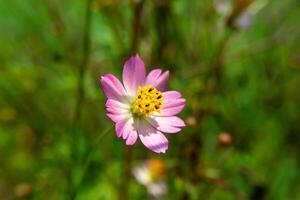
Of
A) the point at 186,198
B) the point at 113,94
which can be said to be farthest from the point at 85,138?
the point at 113,94

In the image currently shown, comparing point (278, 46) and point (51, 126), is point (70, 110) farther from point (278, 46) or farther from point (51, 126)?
point (278, 46)

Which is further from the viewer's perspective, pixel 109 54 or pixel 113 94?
pixel 109 54

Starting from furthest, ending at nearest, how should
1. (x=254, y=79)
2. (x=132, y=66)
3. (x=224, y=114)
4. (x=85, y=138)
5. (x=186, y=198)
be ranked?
(x=254, y=79)
(x=224, y=114)
(x=85, y=138)
(x=186, y=198)
(x=132, y=66)

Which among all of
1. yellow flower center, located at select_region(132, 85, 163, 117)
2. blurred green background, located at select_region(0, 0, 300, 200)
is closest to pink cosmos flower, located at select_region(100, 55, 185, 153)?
yellow flower center, located at select_region(132, 85, 163, 117)

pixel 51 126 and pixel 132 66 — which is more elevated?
pixel 51 126

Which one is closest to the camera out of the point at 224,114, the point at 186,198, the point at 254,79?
the point at 186,198

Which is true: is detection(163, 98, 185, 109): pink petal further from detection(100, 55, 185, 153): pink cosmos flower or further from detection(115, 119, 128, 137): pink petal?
detection(115, 119, 128, 137): pink petal

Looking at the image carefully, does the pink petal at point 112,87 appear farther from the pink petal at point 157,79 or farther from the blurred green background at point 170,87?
the blurred green background at point 170,87

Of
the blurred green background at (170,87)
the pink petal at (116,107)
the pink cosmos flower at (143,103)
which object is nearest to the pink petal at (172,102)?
the pink cosmos flower at (143,103)
